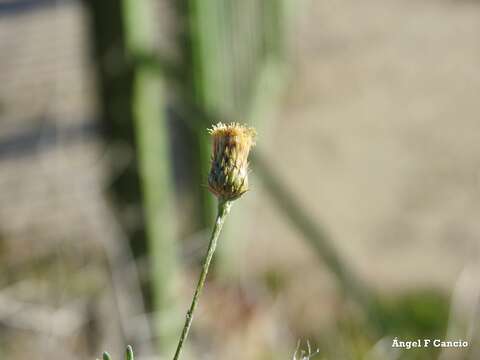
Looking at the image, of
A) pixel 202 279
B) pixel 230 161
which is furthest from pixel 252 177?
pixel 202 279

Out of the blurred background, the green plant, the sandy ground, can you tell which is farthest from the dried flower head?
the sandy ground

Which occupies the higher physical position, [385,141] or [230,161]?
[385,141]

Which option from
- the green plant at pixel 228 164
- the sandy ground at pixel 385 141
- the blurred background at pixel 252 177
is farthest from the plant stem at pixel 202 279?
the sandy ground at pixel 385 141

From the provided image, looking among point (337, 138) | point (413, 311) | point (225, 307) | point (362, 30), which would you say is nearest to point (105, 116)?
point (225, 307)

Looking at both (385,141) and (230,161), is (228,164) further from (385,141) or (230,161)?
(385,141)

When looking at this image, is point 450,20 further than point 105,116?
Yes

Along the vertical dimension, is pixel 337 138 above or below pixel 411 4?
below

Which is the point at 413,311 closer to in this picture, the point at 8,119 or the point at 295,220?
the point at 295,220
